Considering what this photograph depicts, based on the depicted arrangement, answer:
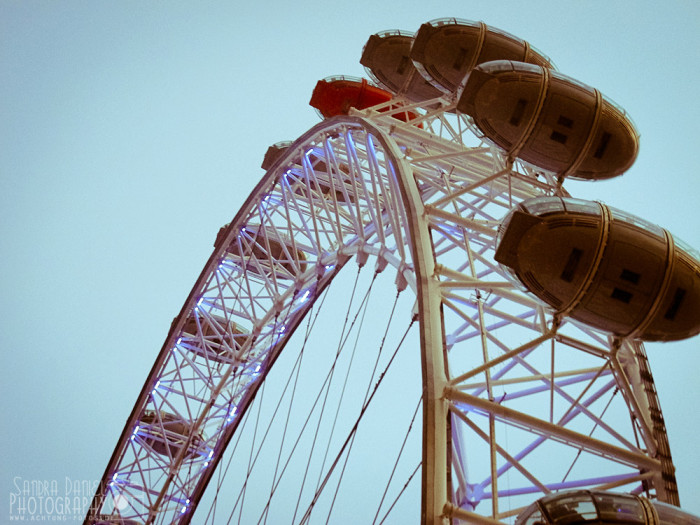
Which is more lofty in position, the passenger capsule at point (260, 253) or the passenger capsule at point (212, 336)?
the passenger capsule at point (260, 253)

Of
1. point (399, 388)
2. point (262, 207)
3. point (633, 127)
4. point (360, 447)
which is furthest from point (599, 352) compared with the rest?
point (399, 388)

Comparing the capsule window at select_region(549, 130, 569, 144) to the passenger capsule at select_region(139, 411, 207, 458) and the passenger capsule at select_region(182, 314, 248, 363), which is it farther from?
the passenger capsule at select_region(139, 411, 207, 458)

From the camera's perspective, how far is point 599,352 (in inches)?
427

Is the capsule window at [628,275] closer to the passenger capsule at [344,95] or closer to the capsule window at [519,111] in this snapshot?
the capsule window at [519,111]

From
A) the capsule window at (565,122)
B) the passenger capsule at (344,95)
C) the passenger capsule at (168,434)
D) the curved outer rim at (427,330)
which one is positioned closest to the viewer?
the curved outer rim at (427,330)

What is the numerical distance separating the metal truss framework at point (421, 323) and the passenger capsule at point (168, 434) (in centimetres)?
6

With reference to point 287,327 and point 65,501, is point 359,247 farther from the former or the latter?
point 65,501

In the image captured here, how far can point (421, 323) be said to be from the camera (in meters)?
9.95

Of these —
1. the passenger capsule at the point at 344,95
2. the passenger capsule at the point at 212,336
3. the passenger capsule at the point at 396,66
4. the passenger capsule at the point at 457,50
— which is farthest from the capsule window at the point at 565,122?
the passenger capsule at the point at 212,336

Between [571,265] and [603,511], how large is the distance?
261 cm

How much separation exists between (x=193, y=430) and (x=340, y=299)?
48.8 m

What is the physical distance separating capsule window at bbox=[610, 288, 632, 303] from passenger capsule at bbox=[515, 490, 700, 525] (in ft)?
6.82

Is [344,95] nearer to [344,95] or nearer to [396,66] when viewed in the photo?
[344,95]

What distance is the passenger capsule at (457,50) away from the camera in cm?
1382
